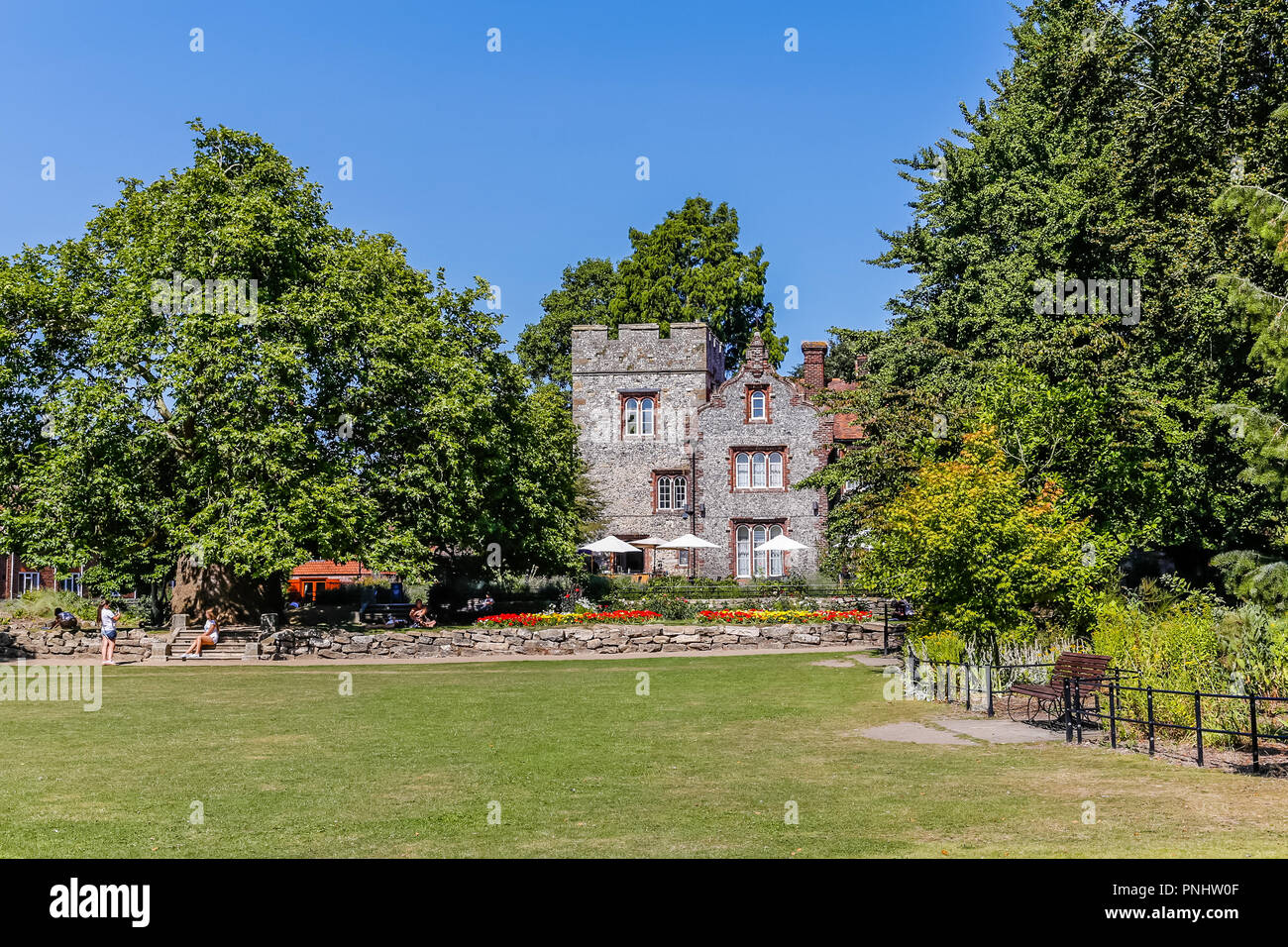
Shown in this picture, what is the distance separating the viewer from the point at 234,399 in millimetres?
28797

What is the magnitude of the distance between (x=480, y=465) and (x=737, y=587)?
1188cm

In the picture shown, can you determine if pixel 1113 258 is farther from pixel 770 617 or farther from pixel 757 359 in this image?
pixel 757 359

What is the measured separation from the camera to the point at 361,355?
3294 cm

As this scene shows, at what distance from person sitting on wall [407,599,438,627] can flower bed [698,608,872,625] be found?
31.2 ft

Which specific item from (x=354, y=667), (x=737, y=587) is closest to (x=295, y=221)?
(x=354, y=667)

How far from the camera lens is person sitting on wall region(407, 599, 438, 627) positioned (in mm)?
35688

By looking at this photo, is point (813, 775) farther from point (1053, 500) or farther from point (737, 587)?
point (737, 587)

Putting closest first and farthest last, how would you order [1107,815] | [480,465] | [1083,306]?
[1107,815], [1083,306], [480,465]

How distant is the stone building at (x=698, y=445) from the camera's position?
164ft

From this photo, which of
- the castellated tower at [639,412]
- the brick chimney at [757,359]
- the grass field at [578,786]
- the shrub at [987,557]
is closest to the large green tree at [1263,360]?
the shrub at [987,557]

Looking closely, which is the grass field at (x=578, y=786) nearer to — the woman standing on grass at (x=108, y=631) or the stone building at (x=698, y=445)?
the woman standing on grass at (x=108, y=631)

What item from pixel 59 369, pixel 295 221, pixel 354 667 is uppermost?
pixel 295 221

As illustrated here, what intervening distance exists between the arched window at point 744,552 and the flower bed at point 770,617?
627 inches

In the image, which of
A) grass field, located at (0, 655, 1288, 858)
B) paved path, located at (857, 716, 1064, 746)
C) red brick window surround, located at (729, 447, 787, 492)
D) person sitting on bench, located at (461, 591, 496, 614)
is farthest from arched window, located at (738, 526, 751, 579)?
paved path, located at (857, 716, 1064, 746)
